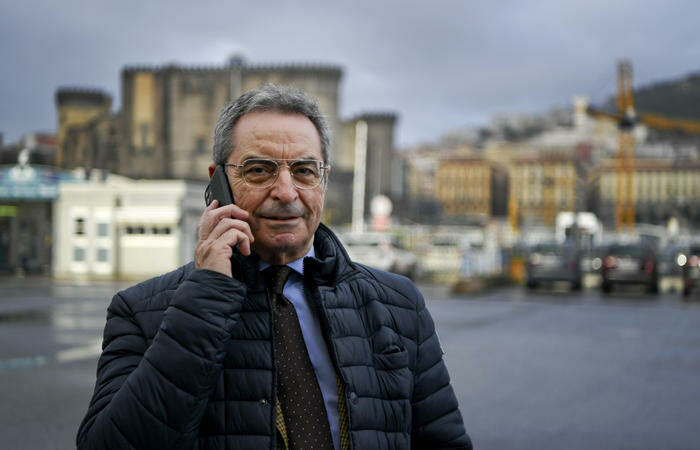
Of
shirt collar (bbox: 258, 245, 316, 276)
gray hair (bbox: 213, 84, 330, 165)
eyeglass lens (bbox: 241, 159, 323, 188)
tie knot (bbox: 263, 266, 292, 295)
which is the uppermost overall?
gray hair (bbox: 213, 84, 330, 165)

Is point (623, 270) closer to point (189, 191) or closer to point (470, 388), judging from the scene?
point (189, 191)

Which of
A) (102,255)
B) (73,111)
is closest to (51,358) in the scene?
(102,255)

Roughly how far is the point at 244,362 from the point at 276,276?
25 centimetres

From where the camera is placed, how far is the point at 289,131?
2.29 m

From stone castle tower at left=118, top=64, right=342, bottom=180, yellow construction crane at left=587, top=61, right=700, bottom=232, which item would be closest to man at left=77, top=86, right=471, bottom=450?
yellow construction crane at left=587, top=61, right=700, bottom=232

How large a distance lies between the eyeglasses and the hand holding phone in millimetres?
102

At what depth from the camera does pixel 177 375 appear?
77.7 inches

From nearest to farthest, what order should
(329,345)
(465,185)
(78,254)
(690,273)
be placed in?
(329,345) → (690,273) → (78,254) → (465,185)

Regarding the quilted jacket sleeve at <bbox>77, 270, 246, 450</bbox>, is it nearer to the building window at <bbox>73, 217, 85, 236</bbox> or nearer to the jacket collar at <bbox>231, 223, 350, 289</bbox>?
the jacket collar at <bbox>231, 223, 350, 289</bbox>

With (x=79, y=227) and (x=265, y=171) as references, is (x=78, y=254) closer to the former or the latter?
(x=79, y=227)

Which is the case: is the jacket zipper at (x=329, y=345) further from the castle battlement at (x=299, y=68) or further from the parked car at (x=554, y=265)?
the castle battlement at (x=299, y=68)

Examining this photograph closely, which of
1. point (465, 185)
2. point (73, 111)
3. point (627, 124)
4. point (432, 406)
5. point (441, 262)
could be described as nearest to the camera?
point (432, 406)

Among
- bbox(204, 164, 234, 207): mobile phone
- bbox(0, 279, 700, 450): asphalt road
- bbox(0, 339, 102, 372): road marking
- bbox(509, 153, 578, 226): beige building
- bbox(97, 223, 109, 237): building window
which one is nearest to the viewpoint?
bbox(204, 164, 234, 207): mobile phone

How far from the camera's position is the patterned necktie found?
6.99 ft
